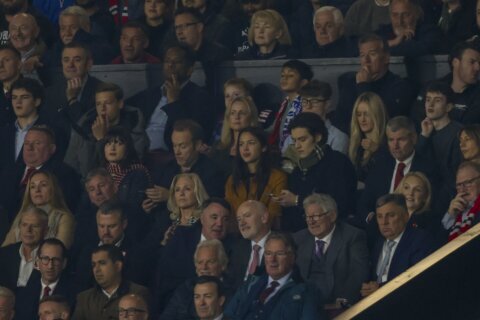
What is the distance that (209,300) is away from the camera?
30.6ft

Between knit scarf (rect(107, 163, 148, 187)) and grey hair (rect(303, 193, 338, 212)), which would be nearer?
grey hair (rect(303, 193, 338, 212))

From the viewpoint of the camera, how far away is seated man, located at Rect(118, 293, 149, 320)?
9586 mm

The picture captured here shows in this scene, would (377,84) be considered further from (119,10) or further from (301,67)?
(119,10)

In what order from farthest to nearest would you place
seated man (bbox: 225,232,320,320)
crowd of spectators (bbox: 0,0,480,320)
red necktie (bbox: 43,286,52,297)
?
red necktie (bbox: 43,286,52,297) → crowd of spectators (bbox: 0,0,480,320) → seated man (bbox: 225,232,320,320)

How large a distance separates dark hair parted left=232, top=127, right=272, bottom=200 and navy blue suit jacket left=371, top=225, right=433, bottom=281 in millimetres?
1535

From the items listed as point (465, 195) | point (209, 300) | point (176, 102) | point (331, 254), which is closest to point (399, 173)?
point (465, 195)

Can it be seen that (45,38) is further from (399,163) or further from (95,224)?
(399,163)

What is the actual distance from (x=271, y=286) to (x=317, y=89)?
91.3 inches

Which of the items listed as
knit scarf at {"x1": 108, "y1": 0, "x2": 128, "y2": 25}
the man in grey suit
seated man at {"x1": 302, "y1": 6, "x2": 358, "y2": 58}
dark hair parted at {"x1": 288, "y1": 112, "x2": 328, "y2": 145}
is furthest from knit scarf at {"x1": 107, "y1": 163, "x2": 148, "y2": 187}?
knit scarf at {"x1": 108, "y1": 0, "x2": 128, "y2": 25}

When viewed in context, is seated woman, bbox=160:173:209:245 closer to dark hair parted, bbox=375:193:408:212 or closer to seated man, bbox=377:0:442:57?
dark hair parted, bbox=375:193:408:212

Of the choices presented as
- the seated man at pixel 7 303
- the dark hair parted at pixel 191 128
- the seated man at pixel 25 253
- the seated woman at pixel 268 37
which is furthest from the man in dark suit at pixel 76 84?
the seated man at pixel 7 303

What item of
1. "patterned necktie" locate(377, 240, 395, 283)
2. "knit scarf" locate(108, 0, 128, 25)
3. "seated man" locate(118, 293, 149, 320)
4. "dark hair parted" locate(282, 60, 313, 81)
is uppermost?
"knit scarf" locate(108, 0, 128, 25)

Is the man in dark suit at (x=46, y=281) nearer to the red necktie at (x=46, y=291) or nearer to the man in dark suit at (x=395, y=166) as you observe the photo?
the red necktie at (x=46, y=291)

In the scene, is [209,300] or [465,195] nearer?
[209,300]
